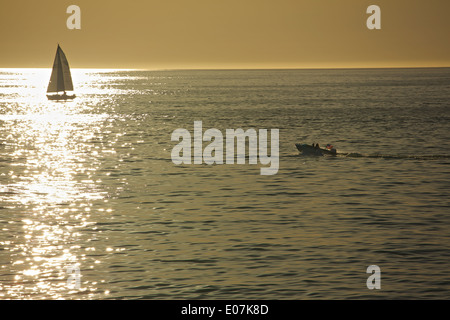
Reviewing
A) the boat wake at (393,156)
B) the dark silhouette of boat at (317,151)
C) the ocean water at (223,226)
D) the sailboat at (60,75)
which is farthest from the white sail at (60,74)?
the boat wake at (393,156)

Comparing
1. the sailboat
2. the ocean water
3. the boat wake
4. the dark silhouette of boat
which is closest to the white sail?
the sailboat

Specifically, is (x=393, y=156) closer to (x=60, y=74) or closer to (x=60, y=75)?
(x=60, y=74)

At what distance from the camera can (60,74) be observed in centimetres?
16538

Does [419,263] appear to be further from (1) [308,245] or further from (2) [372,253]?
(1) [308,245]

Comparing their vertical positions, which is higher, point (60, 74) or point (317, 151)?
point (60, 74)

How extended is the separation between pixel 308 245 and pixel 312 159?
33670 millimetres

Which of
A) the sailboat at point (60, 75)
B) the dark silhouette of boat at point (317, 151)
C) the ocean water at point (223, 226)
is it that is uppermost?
the sailboat at point (60, 75)

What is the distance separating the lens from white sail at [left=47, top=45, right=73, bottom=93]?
159m

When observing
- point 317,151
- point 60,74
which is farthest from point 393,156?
point 60,74

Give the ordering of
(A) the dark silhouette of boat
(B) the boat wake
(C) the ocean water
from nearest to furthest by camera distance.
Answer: (C) the ocean water
(B) the boat wake
(A) the dark silhouette of boat

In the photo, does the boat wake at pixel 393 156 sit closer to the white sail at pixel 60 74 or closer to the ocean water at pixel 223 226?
the ocean water at pixel 223 226

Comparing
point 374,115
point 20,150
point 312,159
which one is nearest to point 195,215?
point 312,159

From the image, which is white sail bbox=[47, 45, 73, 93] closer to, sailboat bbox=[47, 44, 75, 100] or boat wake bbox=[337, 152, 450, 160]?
sailboat bbox=[47, 44, 75, 100]

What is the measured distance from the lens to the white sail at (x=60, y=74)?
15877 cm
